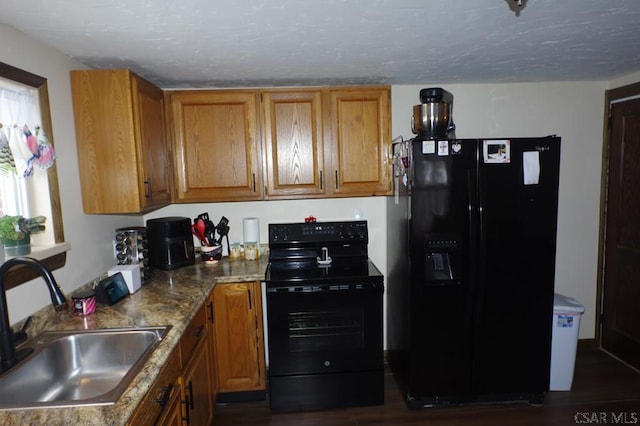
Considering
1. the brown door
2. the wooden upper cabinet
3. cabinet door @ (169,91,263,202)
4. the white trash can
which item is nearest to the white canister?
cabinet door @ (169,91,263,202)

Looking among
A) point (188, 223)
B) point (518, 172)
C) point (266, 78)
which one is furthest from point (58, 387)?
point (518, 172)

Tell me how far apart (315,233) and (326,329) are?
0.73m

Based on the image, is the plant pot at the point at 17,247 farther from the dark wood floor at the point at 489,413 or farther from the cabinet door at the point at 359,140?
the cabinet door at the point at 359,140

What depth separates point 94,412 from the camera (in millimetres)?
1007

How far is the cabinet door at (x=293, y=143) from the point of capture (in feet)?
8.04

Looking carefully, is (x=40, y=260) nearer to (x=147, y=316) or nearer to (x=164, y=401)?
(x=147, y=316)

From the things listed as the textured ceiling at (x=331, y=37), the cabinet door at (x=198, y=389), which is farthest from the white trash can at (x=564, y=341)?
the cabinet door at (x=198, y=389)

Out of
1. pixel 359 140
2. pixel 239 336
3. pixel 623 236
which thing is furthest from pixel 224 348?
pixel 623 236

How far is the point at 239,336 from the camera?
230 centimetres

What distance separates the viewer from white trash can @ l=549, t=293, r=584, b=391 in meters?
2.39

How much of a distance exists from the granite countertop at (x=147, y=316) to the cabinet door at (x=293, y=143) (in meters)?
0.61

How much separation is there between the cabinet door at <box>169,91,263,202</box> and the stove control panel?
349mm

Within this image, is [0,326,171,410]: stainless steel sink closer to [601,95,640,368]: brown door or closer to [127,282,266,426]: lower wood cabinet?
[127,282,266,426]: lower wood cabinet

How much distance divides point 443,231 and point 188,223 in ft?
5.59
